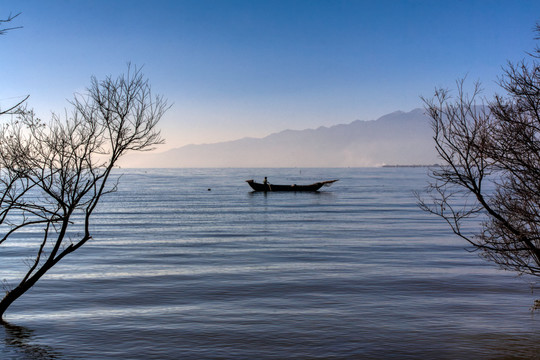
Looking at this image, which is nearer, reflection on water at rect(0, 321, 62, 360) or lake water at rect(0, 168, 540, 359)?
reflection on water at rect(0, 321, 62, 360)

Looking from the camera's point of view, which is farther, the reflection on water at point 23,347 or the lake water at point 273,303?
the lake water at point 273,303

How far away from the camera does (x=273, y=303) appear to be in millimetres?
15836

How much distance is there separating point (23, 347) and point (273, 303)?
7426 mm

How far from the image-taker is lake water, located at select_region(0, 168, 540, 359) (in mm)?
11633

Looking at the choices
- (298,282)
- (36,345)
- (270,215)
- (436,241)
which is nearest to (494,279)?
(298,282)

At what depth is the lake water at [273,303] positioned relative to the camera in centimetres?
1163

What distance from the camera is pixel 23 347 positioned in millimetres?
11562

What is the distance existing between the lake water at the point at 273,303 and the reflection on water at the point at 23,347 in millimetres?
27

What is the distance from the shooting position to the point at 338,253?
26.5 m

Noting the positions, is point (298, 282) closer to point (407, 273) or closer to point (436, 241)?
point (407, 273)

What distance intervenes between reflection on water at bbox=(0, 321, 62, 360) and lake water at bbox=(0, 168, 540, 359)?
0.03 m

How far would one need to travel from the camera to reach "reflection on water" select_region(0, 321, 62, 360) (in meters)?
11.0

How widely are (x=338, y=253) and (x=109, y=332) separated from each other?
15935 mm

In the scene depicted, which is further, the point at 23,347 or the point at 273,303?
the point at 273,303
